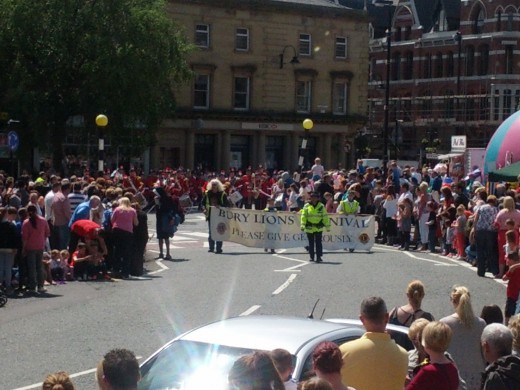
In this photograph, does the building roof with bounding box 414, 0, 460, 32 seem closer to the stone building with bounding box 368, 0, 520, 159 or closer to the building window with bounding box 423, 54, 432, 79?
the stone building with bounding box 368, 0, 520, 159

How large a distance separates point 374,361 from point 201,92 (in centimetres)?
5792

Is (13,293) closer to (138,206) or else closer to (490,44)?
(138,206)

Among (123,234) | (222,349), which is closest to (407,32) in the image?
(123,234)

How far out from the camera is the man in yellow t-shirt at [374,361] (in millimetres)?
8359

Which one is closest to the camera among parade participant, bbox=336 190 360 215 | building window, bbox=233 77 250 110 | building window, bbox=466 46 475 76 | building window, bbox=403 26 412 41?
parade participant, bbox=336 190 360 215

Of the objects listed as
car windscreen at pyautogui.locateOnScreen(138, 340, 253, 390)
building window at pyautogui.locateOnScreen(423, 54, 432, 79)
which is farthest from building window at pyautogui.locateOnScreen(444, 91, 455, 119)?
car windscreen at pyautogui.locateOnScreen(138, 340, 253, 390)

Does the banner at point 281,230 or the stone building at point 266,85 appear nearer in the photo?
the banner at point 281,230

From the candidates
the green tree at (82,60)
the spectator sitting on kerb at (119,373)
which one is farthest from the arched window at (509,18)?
the spectator sitting on kerb at (119,373)

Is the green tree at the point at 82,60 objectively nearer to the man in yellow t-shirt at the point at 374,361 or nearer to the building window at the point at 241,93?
the building window at the point at 241,93

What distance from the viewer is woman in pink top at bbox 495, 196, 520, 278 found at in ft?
76.0

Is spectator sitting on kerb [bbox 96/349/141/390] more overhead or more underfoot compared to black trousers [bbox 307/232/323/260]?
more overhead

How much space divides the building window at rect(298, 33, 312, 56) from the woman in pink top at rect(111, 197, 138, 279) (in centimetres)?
4646

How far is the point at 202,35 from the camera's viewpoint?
64750mm

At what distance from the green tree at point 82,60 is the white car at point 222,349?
124 ft
